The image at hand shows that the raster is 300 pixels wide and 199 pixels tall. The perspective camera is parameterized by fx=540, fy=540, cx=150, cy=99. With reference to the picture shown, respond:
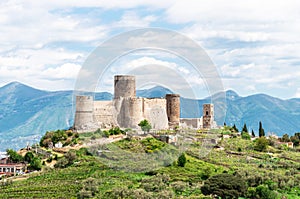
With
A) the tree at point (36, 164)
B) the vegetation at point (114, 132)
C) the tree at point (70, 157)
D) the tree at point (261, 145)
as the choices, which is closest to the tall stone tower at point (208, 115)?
the tree at point (261, 145)

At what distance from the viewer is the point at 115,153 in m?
32.9

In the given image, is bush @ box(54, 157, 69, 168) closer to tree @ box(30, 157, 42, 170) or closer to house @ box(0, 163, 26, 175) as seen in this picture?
tree @ box(30, 157, 42, 170)

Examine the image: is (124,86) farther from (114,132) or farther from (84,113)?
(114,132)

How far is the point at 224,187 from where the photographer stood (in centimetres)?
2909

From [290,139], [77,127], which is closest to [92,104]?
[77,127]

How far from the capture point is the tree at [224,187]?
2872 centimetres

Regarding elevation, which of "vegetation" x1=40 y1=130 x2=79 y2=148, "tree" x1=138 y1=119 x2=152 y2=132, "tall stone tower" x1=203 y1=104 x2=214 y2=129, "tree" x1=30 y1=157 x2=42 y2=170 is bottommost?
→ "tree" x1=30 y1=157 x2=42 y2=170

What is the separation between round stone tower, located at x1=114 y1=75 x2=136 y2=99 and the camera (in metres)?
40.7

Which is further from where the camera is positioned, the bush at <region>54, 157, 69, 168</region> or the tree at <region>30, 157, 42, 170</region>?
the tree at <region>30, 157, 42, 170</region>

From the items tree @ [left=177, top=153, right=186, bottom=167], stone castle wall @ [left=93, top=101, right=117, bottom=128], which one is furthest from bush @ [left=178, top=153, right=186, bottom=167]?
stone castle wall @ [left=93, top=101, right=117, bottom=128]

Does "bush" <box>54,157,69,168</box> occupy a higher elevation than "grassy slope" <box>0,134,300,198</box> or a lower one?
higher

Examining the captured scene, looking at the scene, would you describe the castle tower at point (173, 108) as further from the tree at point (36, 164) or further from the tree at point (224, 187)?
the tree at point (224, 187)

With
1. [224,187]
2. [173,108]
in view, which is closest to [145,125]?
[173,108]

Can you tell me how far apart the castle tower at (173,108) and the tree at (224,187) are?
1490 cm
